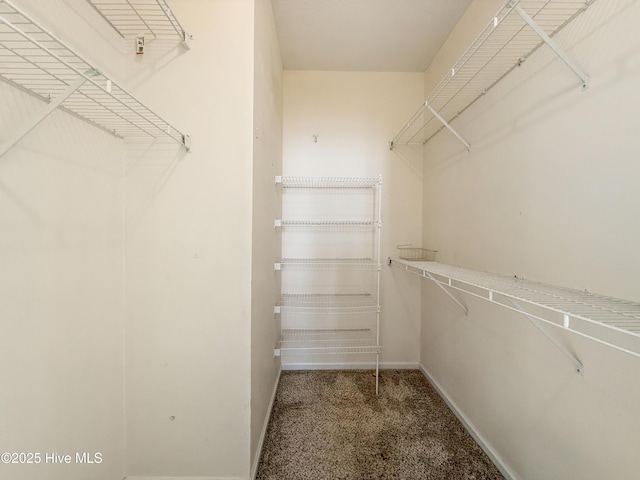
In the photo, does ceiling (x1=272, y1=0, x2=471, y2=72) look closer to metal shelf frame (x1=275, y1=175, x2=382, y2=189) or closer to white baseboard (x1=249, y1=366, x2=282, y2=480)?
metal shelf frame (x1=275, y1=175, x2=382, y2=189)

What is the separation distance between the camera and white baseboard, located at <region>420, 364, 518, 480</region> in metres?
1.28

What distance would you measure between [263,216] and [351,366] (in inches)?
68.5

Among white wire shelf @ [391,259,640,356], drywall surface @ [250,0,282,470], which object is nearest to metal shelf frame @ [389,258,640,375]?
white wire shelf @ [391,259,640,356]

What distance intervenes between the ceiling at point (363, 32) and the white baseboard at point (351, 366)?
284 centimetres

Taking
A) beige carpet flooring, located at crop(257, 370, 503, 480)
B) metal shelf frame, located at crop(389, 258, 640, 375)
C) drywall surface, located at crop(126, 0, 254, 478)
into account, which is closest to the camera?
metal shelf frame, located at crop(389, 258, 640, 375)

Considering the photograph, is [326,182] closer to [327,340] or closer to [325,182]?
[325,182]

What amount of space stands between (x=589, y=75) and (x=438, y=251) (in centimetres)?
133

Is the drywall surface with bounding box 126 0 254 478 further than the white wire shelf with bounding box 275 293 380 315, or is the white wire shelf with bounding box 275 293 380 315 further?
the white wire shelf with bounding box 275 293 380 315

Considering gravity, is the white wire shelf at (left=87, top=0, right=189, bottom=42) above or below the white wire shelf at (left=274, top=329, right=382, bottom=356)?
above

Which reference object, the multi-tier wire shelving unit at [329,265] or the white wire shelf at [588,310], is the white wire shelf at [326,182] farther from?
the white wire shelf at [588,310]

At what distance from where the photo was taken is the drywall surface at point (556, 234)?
0.81 m

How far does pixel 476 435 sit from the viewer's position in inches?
59.4

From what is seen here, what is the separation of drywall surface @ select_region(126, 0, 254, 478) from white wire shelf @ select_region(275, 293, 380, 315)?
1084 mm

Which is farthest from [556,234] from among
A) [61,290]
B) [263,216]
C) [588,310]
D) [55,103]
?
[61,290]
